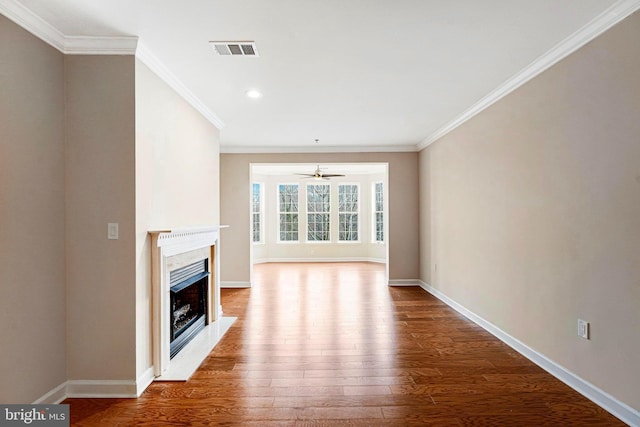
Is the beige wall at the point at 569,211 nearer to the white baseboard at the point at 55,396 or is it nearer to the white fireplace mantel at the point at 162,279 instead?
the white fireplace mantel at the point at 162,279

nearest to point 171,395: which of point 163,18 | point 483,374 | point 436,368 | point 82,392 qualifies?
point 82,392

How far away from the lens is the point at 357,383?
260 centimetres

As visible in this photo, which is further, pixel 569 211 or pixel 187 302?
pixel 187 302

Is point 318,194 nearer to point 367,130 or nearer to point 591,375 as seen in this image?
point 367,130

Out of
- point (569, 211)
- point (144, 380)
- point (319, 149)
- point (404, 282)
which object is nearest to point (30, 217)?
point (144, 380)

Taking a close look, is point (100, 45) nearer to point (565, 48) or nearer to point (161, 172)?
point (161, 172)

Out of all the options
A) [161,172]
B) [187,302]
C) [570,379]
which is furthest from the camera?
[187,302]

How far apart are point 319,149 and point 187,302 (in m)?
3.59

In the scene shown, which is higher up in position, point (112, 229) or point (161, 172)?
point (161, 172)

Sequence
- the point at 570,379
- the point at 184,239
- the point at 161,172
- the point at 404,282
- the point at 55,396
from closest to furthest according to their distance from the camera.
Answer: the point at 55,396
the point at 570,379
the point at 161,172
the point at 184,239
the point at 404,282

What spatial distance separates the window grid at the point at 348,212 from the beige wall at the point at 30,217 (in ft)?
25.5

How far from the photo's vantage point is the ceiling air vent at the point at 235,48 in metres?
2.46

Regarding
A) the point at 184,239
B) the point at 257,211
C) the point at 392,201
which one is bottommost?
the point at 184,239

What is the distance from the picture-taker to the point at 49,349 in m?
2.27
